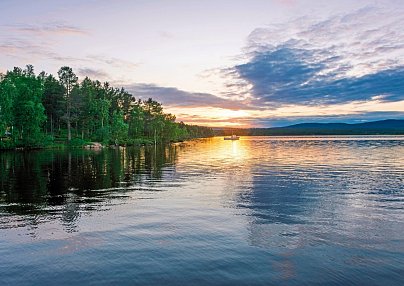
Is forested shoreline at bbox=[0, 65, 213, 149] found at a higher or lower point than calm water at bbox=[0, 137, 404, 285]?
higher

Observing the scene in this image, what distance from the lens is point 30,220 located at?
2197cm

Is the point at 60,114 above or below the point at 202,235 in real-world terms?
above

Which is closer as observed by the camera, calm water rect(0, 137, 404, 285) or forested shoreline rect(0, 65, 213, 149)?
calm water rect(0, 137, 404, 285)

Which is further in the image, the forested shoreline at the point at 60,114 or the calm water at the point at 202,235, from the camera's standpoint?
the forested shoreline at the point at 60,114

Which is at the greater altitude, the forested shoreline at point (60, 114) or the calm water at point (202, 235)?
the forested shoreline at point (60, 114)

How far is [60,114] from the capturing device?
140 meters

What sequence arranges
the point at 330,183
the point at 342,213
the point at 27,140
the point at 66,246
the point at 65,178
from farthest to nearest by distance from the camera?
1. the point at 27,140
2. the point at 65,178
3. the point at 330,183
4. the point at 342,213
5. the point at 66,246

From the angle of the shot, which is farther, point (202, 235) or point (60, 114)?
point (60, 114)

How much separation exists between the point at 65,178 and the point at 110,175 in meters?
5.82

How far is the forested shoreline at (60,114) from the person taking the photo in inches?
4178

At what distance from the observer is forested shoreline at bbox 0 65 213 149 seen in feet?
348

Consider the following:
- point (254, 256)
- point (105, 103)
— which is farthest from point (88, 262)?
point (105, 103)

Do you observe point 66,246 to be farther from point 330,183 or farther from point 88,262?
point 330,183

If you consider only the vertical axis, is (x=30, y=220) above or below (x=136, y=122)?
below
